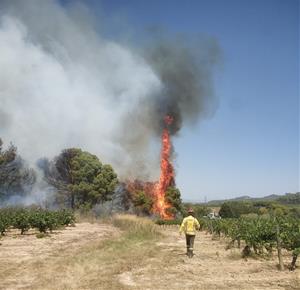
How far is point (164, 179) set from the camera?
205 feet

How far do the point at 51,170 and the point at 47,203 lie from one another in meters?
5.51

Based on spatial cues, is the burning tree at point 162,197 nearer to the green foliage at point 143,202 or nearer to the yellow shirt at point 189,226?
the green foliage at point 143,202

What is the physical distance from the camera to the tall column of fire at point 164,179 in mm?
57737

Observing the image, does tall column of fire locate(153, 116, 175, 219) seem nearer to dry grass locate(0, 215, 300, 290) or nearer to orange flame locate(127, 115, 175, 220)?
orange flame locate(127, 115, 175, 220)

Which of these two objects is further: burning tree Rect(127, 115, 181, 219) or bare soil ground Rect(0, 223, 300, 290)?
burning tree Rect(127, 115, 181, 219)

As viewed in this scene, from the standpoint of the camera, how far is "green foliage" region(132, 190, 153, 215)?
Answer: 63719 mm

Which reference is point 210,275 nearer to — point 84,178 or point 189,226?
point 189,226

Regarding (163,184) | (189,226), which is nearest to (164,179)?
(163,184)

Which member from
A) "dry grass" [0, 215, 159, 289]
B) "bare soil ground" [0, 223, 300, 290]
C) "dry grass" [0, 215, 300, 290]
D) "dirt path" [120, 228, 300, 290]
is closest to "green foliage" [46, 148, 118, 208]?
"dry grass" [0, 215, 159, 289]

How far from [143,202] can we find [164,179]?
502 centimetres

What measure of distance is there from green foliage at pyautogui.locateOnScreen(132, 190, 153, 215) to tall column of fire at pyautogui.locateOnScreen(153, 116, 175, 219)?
1.19m

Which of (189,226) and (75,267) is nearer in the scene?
(75,267)

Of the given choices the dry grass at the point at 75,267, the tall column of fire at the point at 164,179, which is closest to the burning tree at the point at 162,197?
the tall column of fire at the point at 164,179

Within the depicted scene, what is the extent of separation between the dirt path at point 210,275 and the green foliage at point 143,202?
45522 millimetres
